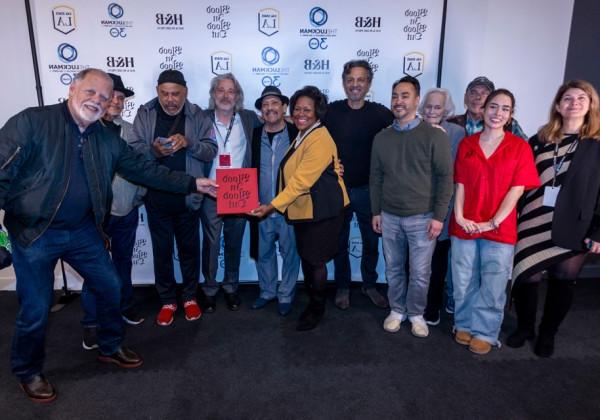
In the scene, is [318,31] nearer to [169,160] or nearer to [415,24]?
[415,24]

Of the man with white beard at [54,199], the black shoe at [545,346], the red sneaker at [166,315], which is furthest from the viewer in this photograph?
the red sneaker at [166,315]

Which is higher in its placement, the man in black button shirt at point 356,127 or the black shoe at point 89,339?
the man in black button shirt at point 356,127

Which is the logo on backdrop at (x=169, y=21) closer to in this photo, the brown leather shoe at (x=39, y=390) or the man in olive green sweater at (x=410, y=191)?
the man in olive green sweater at (x=410, y=191)

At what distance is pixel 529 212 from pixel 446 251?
26.4 inches

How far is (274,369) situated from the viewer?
2873 mm

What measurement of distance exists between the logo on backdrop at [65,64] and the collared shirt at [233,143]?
1.57 metres

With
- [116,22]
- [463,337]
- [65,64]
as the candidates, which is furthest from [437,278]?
[65,64]

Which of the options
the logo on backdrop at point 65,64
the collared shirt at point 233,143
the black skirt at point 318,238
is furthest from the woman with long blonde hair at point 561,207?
the logo on backdrop at point 65,64

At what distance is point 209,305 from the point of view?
3.74 meters

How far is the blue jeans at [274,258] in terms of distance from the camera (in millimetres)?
3557

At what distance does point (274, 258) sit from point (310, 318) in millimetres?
649

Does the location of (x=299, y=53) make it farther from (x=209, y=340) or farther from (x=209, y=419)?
(x=209, y=419)

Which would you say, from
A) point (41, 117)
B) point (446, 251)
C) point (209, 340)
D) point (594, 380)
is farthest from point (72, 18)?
point (594, 380)

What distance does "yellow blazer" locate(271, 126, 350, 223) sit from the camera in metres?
2.98
